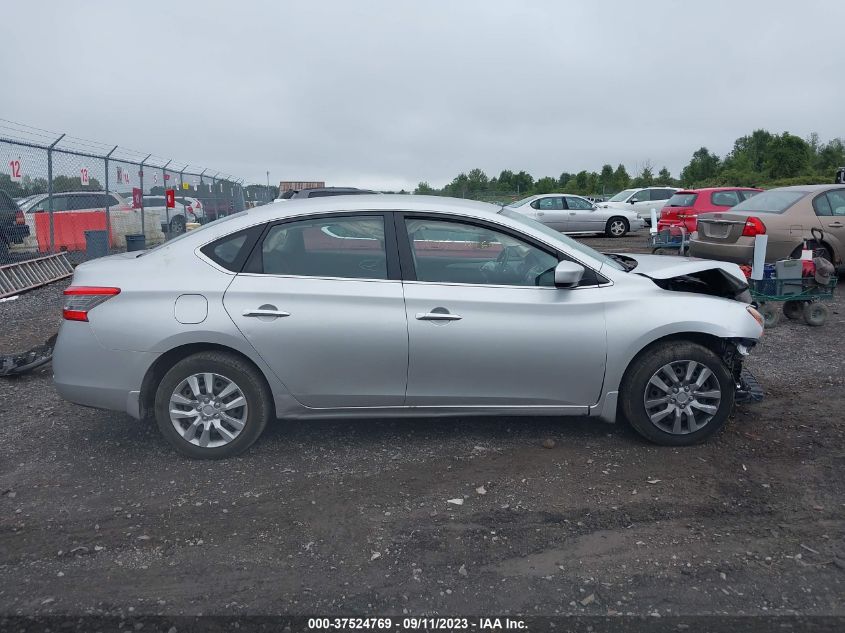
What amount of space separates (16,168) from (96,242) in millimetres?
3018

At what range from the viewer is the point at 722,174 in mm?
52969

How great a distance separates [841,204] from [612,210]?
526 inches

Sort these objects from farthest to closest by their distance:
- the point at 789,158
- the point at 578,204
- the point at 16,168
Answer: the point at 789,158 → the point at 578,204 → the point at 16,168

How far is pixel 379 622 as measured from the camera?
3.06 metres

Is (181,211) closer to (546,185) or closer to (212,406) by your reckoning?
(212,406)

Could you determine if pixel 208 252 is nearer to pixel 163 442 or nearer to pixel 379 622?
pixel 163 442

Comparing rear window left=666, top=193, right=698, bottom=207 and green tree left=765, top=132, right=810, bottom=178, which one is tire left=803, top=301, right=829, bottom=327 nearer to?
rear window left=666, top=193, right=698, bottom=207

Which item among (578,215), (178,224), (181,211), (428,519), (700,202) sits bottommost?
(428,519)

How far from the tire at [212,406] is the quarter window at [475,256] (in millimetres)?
1325

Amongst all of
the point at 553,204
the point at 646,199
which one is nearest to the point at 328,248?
the point at 553,204

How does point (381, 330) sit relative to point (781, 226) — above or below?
below

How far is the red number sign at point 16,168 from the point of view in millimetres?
12003

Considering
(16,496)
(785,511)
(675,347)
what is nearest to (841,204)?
(675,347)

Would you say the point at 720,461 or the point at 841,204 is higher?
the point at 841,204
